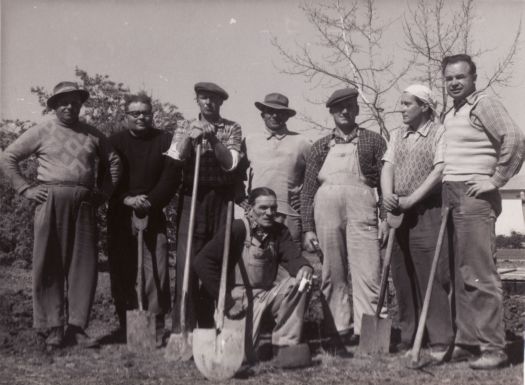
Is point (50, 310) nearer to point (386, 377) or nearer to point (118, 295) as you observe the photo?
point (118, 295)

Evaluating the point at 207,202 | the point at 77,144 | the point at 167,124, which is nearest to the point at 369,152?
the point at 207,202

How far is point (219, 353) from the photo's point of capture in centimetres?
435

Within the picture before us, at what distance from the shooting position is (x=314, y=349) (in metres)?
5.34

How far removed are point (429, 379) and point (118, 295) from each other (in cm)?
293

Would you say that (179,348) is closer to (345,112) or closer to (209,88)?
(209,88)

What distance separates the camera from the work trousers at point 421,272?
4.94m

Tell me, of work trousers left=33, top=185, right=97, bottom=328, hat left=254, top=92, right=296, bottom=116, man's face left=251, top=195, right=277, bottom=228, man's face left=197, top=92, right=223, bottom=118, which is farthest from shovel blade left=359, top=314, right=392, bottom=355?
work trousers left=33, top=185, right=97, bottom=328

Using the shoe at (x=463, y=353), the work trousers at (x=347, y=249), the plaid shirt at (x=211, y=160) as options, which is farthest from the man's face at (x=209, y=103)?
the shoe at (x=463, y=353)

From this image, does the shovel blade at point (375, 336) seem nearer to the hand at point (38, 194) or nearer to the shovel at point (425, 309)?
the shovel at point (425, 309)

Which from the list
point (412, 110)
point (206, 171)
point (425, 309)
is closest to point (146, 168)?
point (206, 171)

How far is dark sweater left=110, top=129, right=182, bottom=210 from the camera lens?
18.7 ft

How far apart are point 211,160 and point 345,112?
3.99ft

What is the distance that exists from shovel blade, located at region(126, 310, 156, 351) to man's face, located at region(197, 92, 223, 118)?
5.88ft

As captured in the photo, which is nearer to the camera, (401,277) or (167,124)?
(401,277)
